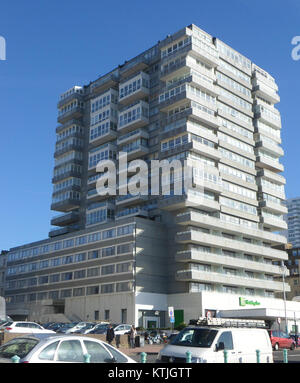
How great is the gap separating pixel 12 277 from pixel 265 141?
191ft

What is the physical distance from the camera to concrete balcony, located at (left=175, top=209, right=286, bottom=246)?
67.6 metres

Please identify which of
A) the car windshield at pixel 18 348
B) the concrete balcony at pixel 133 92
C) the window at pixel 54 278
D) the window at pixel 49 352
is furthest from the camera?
the window at pixel 54 278

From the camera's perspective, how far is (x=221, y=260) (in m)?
70.4

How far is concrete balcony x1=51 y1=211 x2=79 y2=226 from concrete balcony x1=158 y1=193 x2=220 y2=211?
936 inches

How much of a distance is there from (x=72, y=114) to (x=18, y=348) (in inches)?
3430

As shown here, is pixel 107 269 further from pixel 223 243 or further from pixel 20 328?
pixel 20 328

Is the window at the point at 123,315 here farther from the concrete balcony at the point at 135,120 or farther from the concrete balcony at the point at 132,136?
the concrete balcony at the point at 135,120

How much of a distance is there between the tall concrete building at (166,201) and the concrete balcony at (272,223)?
0.22 m

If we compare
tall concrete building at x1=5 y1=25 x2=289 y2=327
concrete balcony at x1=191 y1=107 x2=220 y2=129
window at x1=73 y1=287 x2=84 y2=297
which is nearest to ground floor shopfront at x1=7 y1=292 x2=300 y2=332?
tall concrete building at x1=5 y1=25 x2=289 y2=327

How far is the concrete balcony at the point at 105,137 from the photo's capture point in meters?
83.6

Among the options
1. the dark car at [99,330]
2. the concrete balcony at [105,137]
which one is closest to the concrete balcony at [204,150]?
the concrete balcony at [105,137]

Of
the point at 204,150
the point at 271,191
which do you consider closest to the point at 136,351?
the point at 204,150

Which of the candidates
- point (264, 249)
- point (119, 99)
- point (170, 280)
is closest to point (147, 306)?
point (170, 280)
